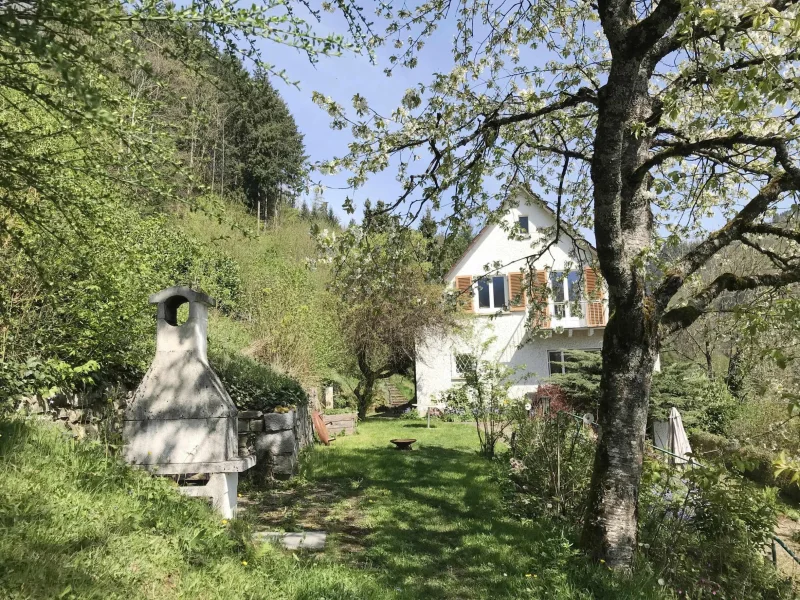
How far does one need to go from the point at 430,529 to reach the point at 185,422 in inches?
120

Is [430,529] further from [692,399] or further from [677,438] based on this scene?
[692,399]

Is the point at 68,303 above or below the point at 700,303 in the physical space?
above

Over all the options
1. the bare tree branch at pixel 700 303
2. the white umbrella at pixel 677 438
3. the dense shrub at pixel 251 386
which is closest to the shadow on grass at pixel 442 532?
the dense shrub at pixel 251 386

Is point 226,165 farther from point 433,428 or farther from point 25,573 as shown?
point 25,573

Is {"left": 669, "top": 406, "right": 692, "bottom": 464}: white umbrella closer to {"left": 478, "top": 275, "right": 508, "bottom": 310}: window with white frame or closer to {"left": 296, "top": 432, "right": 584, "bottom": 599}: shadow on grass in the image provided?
{"left": 296, "top": 432, "right": 584, "bottom": 599}: shadow on grass

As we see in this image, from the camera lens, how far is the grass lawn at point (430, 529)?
4.47m

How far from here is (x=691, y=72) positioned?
4.77 metres

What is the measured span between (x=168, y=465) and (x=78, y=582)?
2.52 metres

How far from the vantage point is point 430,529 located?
6.34 meters

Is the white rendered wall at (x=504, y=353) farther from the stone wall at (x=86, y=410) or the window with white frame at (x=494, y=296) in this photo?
the stone wall at (x=86, y=410)

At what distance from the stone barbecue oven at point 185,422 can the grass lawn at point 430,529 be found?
1185 millimetres

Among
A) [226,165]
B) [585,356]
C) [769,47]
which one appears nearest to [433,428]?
[585,356]

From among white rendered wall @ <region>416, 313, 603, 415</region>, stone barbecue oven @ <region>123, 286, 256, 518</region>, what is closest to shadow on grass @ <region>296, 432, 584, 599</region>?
stone barbecue oven @ <region>123, 286, 256, 518</region>

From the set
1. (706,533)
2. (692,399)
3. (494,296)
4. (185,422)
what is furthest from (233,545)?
(494,296)
